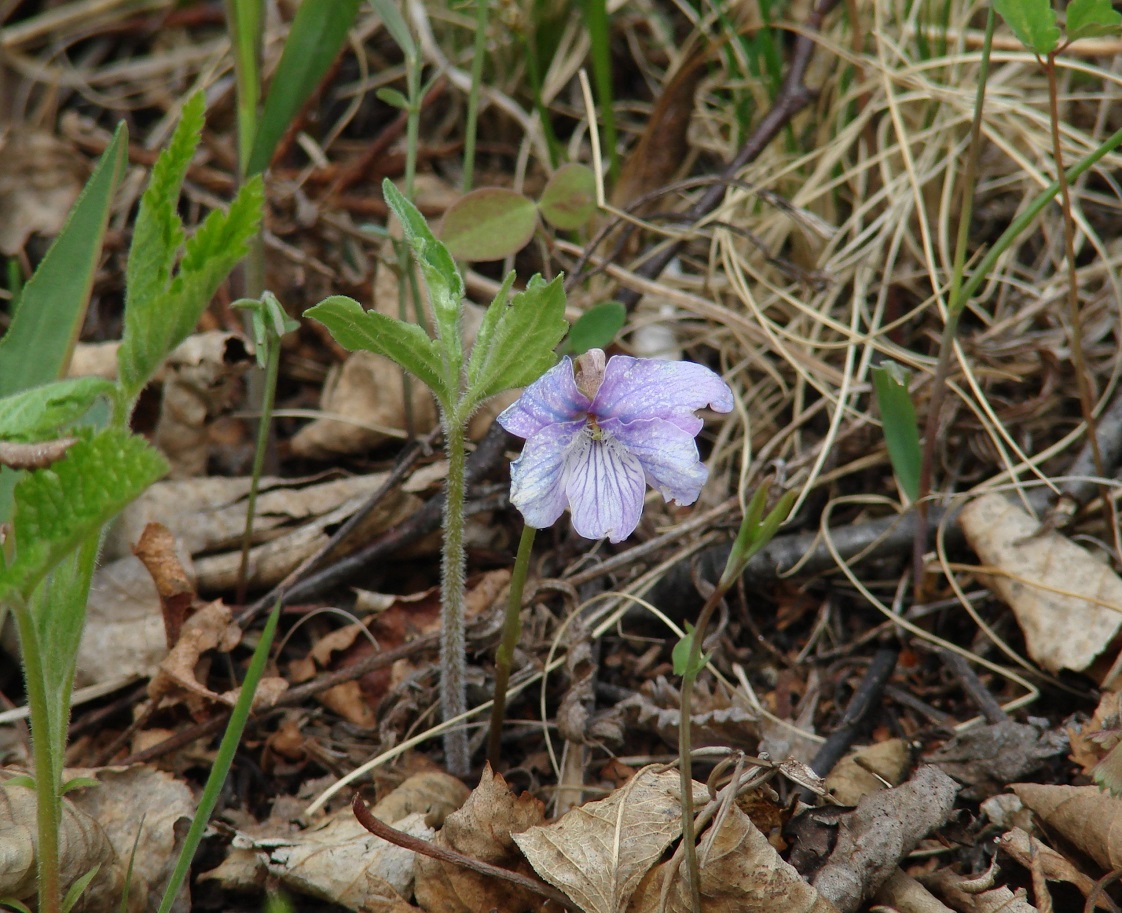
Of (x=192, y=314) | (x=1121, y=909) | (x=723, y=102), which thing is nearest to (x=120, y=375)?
(x=192, y=314)

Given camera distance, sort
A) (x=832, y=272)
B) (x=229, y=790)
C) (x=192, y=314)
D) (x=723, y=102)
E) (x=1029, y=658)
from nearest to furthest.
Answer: (x=192, y=314) < (x=229, y=790) < (x=1029, y=658) < (x=832, y=272) < (x=723, y=102)

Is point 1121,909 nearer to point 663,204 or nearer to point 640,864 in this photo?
point 640,864

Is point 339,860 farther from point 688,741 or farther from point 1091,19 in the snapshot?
point 1091,19

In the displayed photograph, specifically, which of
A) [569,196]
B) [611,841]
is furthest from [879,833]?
[569,196]

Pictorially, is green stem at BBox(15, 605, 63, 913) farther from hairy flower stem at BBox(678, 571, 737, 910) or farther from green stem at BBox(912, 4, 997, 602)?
green stem at BBox(912, 4, 997, 602)

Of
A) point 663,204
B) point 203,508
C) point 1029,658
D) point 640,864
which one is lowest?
point 1029,658

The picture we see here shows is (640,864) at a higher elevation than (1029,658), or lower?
higher
